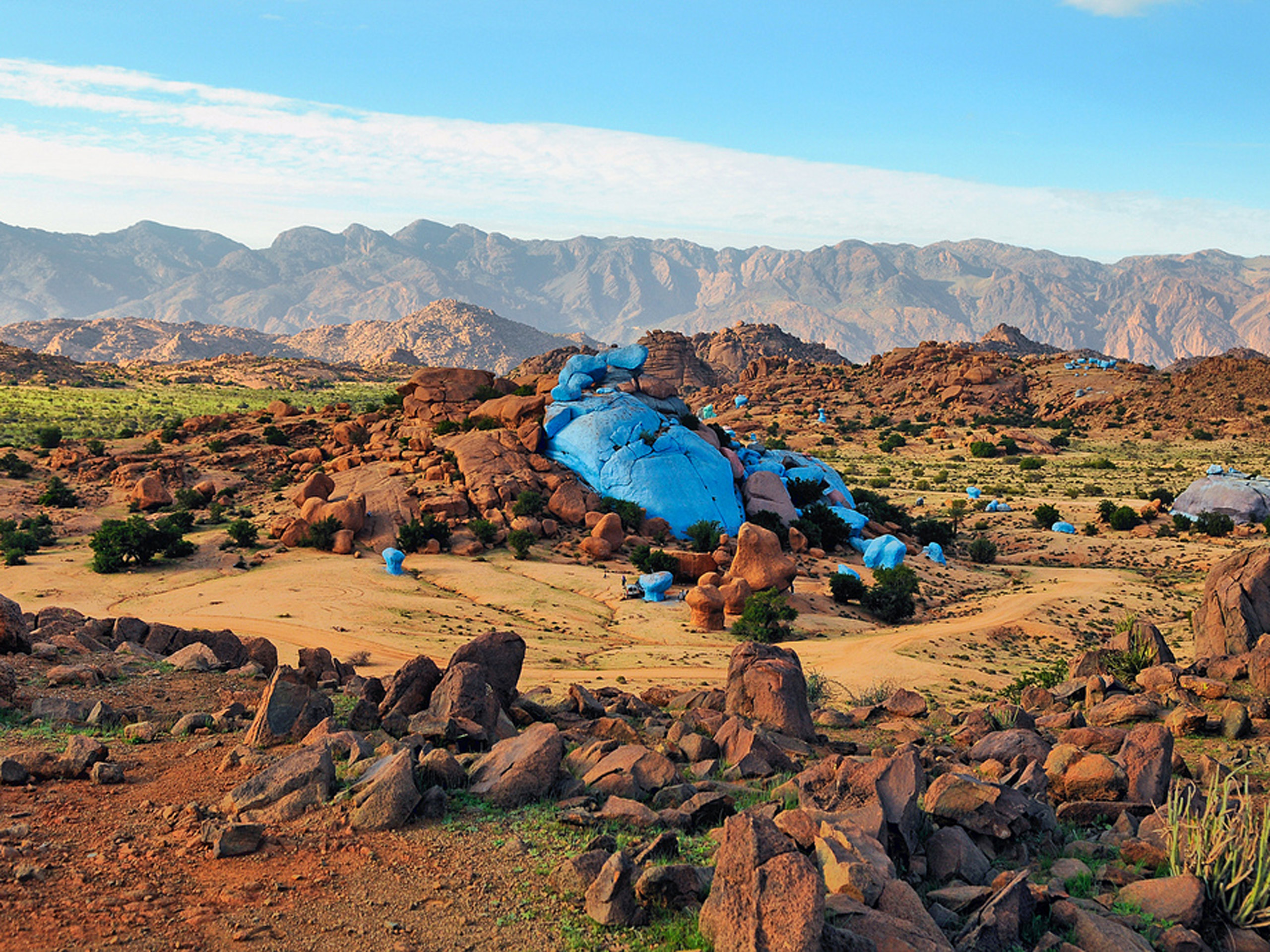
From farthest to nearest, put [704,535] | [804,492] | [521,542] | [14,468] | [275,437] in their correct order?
[275,437] → [14,468] → [804,492] → [704,535] → [521,542]

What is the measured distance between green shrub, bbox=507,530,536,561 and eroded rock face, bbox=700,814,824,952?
26053 mm

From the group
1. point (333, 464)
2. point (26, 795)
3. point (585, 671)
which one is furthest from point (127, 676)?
point (333, 464)

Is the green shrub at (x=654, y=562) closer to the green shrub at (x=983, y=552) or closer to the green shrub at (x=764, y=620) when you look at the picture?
the green shrub at (x=764, y=620)

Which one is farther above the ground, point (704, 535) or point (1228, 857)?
point (1228, 857)

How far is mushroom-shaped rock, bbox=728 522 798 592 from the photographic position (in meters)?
28.5

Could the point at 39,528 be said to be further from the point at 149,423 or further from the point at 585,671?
the point at 149,423

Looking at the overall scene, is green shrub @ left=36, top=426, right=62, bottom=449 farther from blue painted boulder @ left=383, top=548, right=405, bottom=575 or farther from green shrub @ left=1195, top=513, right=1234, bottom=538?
green shrub @ left=1195, top=513, right=1234, bottom=538

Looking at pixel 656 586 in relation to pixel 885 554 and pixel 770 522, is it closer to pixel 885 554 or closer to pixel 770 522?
pixel 770 522

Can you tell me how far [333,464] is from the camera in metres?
41.5

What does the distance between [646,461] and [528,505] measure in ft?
18.9

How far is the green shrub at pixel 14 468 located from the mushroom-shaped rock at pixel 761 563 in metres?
37.6

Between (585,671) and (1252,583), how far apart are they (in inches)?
573

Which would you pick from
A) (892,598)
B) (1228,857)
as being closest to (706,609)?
(892,598)

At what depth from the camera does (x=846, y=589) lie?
29922 mm
